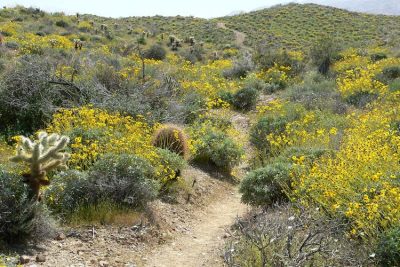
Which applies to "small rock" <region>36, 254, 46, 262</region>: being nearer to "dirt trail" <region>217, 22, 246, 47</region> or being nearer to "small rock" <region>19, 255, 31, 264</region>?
"small rock" <region>19, 255, 31, 264</region>

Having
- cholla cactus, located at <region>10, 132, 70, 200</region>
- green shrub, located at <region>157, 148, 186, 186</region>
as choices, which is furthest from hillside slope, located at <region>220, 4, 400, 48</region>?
cholla cactus, located at <region>10, 132, 70, 200</region>

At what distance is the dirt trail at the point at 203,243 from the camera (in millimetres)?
6488

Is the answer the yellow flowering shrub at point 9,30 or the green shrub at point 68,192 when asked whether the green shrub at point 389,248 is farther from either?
the yellow flowering shrub at point 9,30

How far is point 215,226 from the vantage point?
8.05 meters

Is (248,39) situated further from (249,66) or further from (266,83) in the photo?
(266,83)

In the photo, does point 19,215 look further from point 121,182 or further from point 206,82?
point 206,82

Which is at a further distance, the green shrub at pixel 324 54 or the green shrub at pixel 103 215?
the green shrub at pixel 324 54

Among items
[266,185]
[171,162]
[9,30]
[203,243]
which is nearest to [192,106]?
[171,162]

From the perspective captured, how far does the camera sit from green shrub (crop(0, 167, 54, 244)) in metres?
5.98

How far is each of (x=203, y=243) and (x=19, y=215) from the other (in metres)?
2.62

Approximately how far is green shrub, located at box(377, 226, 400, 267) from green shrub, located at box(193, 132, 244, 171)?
18.5ft

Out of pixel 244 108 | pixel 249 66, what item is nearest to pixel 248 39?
pixel 249 66

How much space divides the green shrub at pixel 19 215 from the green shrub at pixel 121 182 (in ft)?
3.30

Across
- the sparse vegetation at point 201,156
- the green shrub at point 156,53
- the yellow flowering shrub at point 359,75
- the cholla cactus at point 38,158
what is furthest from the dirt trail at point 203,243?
the green shrub at point 156,53
